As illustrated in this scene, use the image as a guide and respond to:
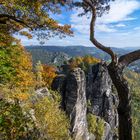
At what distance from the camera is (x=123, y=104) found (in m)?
14.2

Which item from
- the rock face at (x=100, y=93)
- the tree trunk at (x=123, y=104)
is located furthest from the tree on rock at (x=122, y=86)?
the rock face at (x=100, y=93)

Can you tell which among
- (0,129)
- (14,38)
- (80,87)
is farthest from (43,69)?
(0,129)

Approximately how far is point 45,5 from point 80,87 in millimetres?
Answer: 37264

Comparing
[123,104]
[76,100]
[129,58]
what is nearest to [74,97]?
[76,100]

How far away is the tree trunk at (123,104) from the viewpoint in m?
14.1

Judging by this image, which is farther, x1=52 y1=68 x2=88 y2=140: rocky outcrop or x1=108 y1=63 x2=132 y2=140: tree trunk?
x1=52 y1=68 x2=88 y2=140: rocky outcrop

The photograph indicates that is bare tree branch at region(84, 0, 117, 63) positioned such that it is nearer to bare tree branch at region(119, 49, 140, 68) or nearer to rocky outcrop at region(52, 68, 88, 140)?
bare tree branch at region(119, 49, 140, 68)

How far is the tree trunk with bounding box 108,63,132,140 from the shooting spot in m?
14.1

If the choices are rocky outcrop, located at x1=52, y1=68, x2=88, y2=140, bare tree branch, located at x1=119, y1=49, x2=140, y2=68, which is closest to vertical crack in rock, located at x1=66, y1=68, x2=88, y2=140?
rocky outcrop, located at x1=52, y1=68, x2=88, y2=140

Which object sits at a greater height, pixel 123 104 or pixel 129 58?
pixel 129 58

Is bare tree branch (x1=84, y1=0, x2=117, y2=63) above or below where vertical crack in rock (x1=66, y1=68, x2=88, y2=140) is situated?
above

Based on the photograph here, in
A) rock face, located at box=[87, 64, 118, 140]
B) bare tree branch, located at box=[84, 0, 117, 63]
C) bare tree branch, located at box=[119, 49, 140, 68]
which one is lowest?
rock face, located at box=[87, 64, 118, 140]

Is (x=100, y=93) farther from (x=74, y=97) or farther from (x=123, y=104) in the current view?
(x=123, y=104)

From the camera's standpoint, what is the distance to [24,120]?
20.5 m
